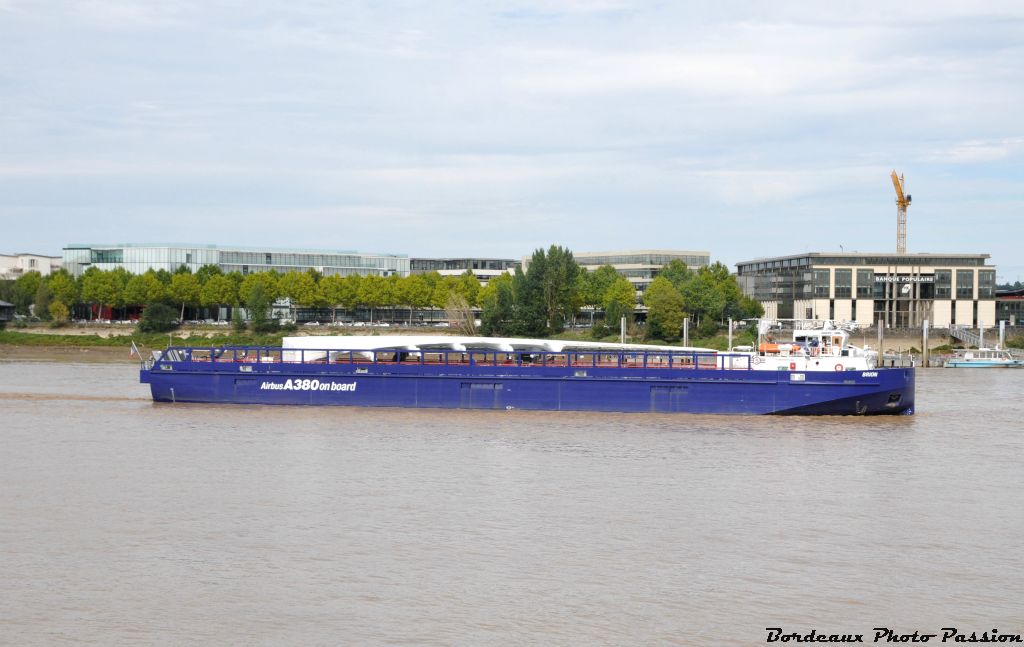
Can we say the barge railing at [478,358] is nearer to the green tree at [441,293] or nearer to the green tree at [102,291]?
the green tree at [441,293]

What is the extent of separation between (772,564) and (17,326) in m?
120

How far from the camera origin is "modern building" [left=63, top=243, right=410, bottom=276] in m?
152

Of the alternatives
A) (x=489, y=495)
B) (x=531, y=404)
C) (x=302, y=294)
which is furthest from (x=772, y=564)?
(x=302, y=294)

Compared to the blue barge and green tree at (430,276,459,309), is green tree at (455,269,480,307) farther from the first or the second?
the blue barge

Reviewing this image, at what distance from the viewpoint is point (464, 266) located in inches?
6639

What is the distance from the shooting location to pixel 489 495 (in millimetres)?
29000

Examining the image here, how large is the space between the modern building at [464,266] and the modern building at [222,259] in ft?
12.4

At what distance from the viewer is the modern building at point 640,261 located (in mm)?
160750

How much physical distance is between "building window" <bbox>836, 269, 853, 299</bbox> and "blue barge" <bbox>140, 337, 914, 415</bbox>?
78712mm

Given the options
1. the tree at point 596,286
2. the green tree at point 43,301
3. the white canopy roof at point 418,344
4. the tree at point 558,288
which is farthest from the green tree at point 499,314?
the white canopy roof at point 418,344

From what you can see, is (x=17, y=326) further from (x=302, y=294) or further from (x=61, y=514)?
(x=61, y=514)

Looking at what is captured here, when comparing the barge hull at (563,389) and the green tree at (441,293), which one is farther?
the green tree at (441,293)

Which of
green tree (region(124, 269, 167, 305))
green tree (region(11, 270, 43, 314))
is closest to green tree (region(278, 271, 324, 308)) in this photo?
green tree (region(124, 269, 167, 305))

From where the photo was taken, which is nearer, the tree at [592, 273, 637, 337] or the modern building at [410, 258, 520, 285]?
the tree at [592, 273, 637, 337]
